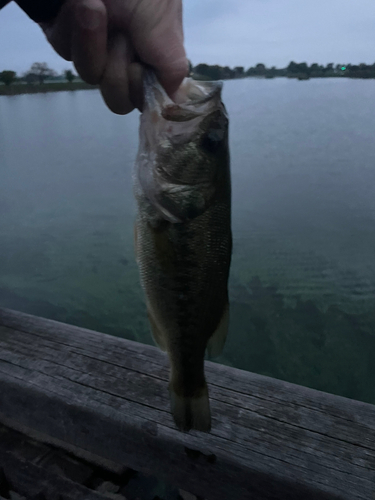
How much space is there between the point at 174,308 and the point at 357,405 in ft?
3.02

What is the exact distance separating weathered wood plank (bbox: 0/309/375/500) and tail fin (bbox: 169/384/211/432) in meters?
0.08

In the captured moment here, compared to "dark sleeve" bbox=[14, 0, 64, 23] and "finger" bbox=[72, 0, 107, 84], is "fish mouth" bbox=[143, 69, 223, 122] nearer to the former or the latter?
"finger" bbox=[72, 0, 107, 84]

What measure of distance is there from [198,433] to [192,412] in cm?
13

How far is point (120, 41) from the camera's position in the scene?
1.26 m

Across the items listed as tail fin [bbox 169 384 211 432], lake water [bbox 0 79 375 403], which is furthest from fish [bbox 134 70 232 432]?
lake water [bbox 0 79 375 403]

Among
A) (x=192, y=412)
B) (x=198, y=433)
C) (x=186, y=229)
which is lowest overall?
(x=198, y=433)

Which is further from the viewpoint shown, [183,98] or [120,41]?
[183,98]

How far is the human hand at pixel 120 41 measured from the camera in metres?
1.15

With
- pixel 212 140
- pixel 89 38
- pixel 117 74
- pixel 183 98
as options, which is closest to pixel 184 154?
pixel 212 140

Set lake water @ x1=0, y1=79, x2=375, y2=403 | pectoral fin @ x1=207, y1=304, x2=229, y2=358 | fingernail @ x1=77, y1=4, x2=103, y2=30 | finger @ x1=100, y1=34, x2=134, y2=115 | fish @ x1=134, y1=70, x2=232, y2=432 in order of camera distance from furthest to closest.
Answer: lake water @ x1=0, y1=79, x2=375, y2=403 → pectoral fin @ x1=207, y1=304, x2=229, y2=358 → fish @ x1=134, y1=70, x2=232, y2=432 → finger @ x1=100, y1=34, x2=134, y2=115 → fingernail @ x1=77, y1=4, x2=103, y2=30

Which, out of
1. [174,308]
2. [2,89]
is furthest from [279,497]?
[2,89]

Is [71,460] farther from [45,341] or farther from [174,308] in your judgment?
[174,308]

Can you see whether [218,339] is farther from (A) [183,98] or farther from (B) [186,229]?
(A) [183,98]

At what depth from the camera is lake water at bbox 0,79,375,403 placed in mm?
4590
